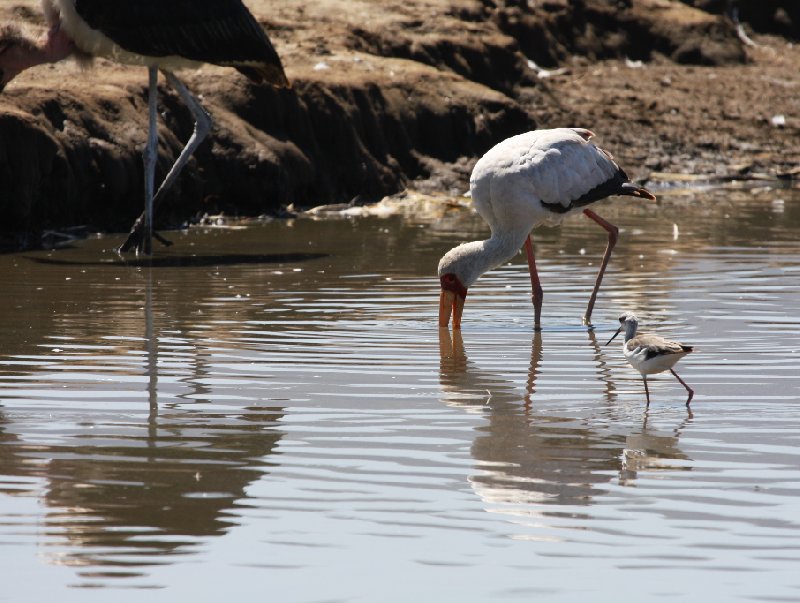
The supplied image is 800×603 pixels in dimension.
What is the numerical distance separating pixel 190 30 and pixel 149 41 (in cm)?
39

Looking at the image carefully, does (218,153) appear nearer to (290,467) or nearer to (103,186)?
(103,186)

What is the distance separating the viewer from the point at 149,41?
11352 mm

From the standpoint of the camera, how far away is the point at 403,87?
17219 millimetres

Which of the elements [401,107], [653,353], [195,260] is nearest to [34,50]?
[195,260]

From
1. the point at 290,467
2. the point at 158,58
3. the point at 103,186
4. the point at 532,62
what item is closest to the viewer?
the point at 290,467

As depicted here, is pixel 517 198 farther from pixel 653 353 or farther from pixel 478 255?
pixel 653 353

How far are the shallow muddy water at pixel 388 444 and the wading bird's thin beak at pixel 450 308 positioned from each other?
10 centimetres

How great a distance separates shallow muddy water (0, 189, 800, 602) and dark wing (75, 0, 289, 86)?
7.34ft

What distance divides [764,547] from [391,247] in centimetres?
801

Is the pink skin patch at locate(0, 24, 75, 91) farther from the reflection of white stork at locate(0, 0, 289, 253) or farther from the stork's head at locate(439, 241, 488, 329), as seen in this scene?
the stork's head at locate(439, 241, 488, 329)

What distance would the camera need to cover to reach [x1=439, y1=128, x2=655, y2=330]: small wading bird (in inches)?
316

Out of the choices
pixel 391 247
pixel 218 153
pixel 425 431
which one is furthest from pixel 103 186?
pixel 425 431

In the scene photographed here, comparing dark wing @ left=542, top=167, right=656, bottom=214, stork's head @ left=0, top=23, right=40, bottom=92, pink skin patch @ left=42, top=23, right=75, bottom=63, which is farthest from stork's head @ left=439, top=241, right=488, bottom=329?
stork's head @ left=0, top=23, right=40, bottom=92

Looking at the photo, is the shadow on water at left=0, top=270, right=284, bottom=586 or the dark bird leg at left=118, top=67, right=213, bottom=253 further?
the dark bird leg at left=118, top=67, right=213, bottom=253
